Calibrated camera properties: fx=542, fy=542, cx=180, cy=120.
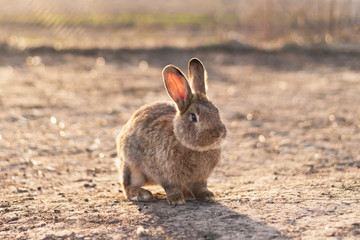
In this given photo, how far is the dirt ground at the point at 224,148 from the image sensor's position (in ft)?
15.0

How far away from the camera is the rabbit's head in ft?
15.5

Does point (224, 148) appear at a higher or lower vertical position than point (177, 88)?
lower

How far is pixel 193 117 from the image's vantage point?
15.9 ft

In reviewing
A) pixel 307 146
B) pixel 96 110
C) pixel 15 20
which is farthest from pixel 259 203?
pixel 15 20

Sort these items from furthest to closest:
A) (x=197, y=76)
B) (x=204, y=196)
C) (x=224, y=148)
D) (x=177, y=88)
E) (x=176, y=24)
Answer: (x=176, y=24), (x=224, y=148), (x=197, y=76), (x=204, y=196), (x=177, y=88)

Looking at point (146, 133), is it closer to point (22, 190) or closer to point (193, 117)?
point (193, 117)

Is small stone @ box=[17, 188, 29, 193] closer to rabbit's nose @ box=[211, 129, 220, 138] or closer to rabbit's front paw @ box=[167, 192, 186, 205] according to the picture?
rabbit's front paw @ box=[167, 192, 186, 205]

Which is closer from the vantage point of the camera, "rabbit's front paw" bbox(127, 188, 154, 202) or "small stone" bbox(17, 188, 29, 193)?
"rabbit's front paw" bbox(127, 188, 154, 202)

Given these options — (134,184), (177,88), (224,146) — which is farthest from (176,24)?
(177,88)

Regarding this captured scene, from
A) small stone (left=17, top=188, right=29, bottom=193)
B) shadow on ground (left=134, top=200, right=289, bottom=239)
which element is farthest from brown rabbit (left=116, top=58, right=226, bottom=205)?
small stone (left=17, top=188, right=29, bottom=193)

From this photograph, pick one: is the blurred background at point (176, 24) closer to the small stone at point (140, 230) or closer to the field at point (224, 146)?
the field at point (224, 146)

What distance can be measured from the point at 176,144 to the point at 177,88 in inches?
20.3

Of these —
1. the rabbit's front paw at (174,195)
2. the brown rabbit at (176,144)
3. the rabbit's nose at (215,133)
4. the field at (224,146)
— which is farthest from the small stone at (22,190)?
the rabbit's nose at (215,133)

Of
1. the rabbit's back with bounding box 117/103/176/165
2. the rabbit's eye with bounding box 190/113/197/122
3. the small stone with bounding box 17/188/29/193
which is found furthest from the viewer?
the small stone with bounding box 17/188/29/193
